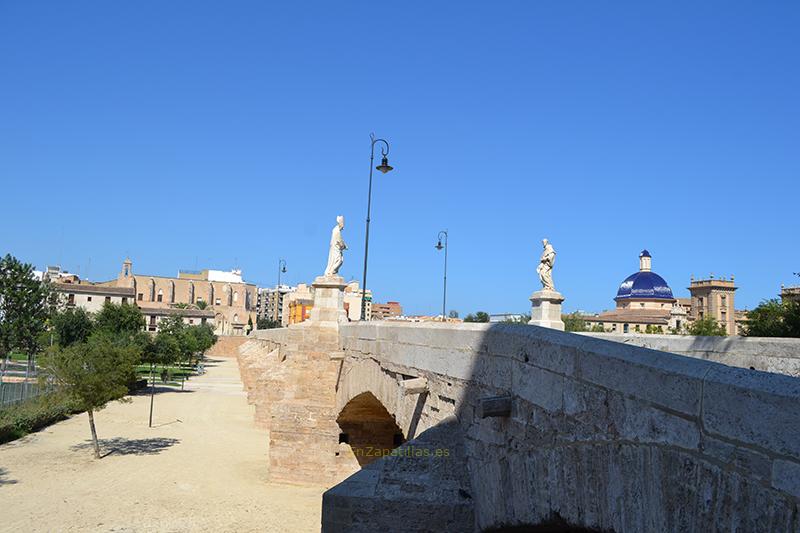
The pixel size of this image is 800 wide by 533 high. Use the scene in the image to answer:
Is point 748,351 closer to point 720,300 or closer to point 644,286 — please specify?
point 720,300

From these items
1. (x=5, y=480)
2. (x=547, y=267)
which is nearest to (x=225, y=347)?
(x=5, y=480)

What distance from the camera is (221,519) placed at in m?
13.2

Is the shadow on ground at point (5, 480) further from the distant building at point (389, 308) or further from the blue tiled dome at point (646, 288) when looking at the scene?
the distant building at point (389, 308)

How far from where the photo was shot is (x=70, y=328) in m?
38.8

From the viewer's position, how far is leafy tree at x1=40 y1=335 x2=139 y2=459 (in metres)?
19.8

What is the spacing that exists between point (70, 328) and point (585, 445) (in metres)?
42.0

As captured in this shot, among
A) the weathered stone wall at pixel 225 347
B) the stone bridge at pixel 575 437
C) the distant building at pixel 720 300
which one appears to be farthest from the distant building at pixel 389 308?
the stone bridge at pixel 575 437

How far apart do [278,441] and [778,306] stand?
21277mm

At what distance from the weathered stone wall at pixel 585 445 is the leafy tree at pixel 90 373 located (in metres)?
Answer: 16.6

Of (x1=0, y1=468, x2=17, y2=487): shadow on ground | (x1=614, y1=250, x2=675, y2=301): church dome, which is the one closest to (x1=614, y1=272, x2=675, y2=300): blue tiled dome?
(x1=614, y1=250, x2=675, y2=301): church dome

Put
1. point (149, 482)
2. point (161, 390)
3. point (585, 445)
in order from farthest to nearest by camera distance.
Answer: point (161, 390) → point (149, 482) → point (585, 445)

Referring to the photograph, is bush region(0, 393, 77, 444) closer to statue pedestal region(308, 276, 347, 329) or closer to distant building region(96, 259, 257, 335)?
statue pedestal region(308, 276, 347, 329)

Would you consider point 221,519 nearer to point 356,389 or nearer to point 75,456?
point 356,389

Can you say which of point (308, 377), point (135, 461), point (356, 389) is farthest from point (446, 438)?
point (135, 461)
